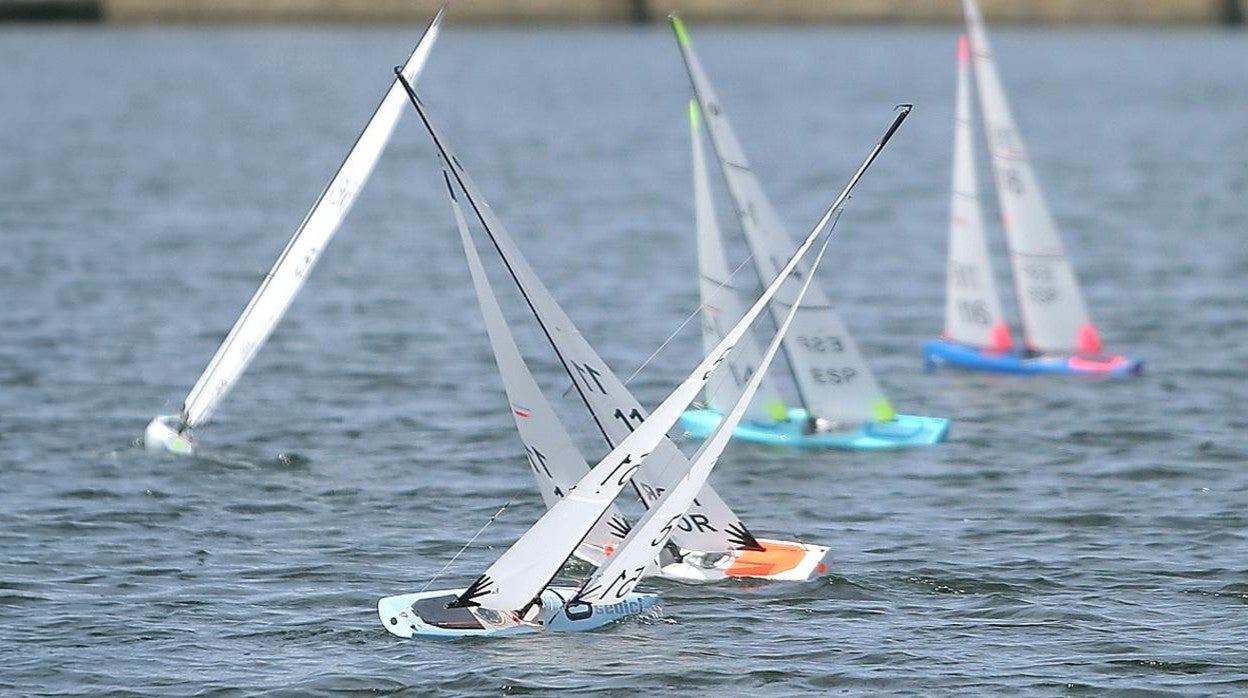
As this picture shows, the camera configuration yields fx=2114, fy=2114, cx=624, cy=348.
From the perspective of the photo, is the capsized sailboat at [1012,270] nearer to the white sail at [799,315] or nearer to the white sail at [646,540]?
the white sail at [799,315]

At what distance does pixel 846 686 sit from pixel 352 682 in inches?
187

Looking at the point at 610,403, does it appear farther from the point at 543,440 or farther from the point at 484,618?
the point at 484,618

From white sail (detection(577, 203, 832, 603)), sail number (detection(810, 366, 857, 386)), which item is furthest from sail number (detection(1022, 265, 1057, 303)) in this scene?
white sail (detection(577, 203, 832, 603))

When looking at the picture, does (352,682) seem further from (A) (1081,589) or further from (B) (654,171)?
(B) (654,171)

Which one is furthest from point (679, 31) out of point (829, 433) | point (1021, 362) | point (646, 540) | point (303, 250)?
point (1021, 362)

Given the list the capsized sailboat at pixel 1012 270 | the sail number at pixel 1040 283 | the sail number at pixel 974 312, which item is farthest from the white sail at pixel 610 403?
the sail number at pixel 1040 283

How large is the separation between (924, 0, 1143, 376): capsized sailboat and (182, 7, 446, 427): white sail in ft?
37.8

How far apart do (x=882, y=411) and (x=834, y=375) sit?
140 centimetres

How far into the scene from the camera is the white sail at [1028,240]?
3575 cm

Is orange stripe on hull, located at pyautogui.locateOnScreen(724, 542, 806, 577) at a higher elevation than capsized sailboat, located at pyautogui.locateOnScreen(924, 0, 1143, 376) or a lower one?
lower

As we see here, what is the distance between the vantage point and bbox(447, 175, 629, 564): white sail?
75.1 ft

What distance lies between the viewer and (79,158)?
8075 cm

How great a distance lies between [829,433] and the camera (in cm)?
3103

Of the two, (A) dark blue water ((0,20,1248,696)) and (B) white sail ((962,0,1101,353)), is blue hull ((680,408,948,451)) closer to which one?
(A) dark blue water ((0,20,1248,696))
